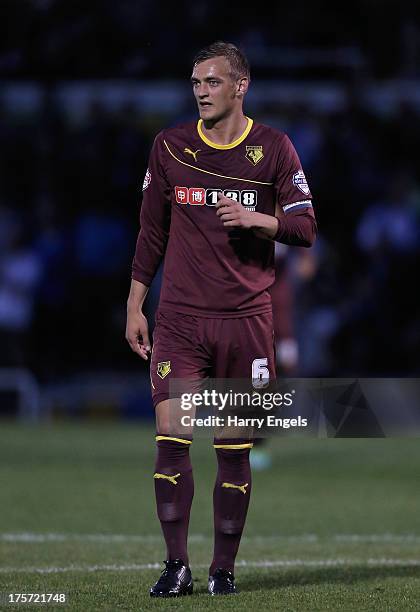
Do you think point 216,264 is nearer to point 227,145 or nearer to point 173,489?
point 227,145

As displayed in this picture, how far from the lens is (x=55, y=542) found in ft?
28.1

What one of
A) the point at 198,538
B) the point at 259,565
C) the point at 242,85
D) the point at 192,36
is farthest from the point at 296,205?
the point at 192,36

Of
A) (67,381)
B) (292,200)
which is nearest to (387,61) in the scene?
(67,381)

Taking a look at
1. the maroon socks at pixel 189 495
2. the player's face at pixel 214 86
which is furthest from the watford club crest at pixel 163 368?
the player's face at pixel 214 86

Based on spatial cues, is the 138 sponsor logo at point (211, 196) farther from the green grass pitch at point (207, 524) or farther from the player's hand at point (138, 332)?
the green grass pitch at point (207, 524)

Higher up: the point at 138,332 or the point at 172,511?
the point at 138,332

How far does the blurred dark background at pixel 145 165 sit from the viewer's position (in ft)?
52.4

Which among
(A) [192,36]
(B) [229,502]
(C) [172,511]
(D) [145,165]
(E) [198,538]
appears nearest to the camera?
(C) [172,511]

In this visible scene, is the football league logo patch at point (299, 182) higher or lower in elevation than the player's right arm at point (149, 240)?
higher

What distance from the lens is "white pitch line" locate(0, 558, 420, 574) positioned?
7.23m

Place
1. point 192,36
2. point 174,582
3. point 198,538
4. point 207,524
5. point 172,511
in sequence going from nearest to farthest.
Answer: point 174,582 → point 172,511 → point 198,538 → point 207,524 → point 192,36

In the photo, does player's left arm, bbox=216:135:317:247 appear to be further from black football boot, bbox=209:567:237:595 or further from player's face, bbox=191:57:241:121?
black football boot, bbox=209:567:237:595

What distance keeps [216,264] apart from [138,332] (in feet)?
1.52

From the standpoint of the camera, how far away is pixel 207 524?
962 cm
